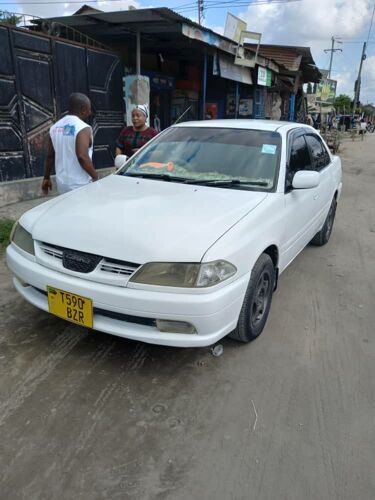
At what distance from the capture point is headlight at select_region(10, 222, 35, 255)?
2894 mm

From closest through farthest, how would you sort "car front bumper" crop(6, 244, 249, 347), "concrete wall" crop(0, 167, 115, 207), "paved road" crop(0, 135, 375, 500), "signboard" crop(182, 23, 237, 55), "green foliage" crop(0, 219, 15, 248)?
"paved road" crop(0, 135, 375, 500), "car front bumper" crop(6, 244, 249, 347), "green foliage" crop(0, 219, 15, 248), "concrete wall" crop(0, 167, 115, 207), "signboard" crop(182, 23, 237, 55)

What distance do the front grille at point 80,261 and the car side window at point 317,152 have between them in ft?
9.62

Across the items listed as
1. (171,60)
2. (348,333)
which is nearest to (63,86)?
(171,60)

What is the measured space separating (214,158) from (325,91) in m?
29.9

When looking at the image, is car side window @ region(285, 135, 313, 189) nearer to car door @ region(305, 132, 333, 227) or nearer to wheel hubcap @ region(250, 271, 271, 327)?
car door @ region(305, 132, 333, 227)

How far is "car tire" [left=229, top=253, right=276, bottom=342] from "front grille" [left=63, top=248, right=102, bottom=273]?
1.05 meters

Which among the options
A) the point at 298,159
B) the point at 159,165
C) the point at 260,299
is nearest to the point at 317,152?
the point at 298,159

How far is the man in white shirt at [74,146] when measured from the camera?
157 inches

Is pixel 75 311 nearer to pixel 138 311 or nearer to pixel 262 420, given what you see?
pixel 138 311

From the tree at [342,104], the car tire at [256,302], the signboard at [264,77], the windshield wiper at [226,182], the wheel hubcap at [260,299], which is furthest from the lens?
the tree at [342,104]

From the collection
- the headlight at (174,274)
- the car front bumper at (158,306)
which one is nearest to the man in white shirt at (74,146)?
the car front bumper at (158,306)

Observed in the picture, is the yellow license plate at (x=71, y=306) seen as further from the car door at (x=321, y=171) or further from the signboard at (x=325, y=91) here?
Result: the signboard at (x=325, y=91)

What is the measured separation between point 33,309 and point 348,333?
2652 mm

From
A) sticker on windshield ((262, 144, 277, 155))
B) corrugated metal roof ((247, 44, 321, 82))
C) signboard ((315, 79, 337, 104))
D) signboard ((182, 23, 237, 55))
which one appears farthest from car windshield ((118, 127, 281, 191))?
signboard ((315, 79, 337, 104))
